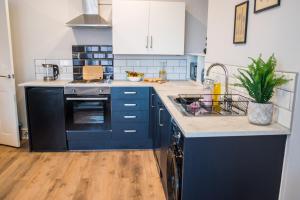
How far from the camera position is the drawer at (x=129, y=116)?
11.2 ft

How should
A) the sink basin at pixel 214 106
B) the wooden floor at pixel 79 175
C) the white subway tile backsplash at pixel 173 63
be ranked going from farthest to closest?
the white subway tile backsplash at pixel 173 63 → the wooden floor at pixel 79 175 → the sink basin at pixel 214 106

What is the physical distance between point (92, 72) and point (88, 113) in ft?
2.33

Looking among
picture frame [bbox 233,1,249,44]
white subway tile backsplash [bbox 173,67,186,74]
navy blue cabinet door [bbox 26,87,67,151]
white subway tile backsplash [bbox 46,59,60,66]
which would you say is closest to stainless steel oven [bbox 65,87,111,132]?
navy blue cabinet door [bbox 26,87,67,151]

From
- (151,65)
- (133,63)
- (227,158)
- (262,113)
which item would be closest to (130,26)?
(133,63)

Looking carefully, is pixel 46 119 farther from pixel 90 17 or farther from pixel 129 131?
pixel 90 17

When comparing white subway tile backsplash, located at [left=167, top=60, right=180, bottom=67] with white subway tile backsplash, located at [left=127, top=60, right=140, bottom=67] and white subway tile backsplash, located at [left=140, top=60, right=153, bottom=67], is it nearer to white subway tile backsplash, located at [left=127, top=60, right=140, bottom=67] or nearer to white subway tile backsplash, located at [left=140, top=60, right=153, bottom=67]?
white subway tile backsplash, located at [left=140, top=60, right=153, bottom=67]

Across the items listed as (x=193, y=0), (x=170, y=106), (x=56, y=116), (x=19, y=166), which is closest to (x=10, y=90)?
(x=56, y=116)

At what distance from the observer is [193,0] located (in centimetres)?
384

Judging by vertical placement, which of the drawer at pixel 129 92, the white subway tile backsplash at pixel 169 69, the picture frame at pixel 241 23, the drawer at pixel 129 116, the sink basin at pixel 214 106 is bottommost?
the drawer at pixel 129 116

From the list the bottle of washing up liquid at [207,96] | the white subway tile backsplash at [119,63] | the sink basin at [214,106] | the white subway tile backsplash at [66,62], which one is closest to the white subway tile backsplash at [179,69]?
the white subway tile backsplash at [119,63]

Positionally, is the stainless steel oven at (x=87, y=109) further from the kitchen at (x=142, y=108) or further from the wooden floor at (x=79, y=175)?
the wooden floor at (x=79, y=175)

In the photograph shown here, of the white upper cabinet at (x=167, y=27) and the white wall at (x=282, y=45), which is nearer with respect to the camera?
the white wall at (x=282, y=45)

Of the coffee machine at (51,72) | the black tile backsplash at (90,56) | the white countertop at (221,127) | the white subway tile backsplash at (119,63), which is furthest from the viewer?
the white subway tile backsplash at (119,63)

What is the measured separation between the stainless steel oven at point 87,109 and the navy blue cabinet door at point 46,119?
0.33ft
